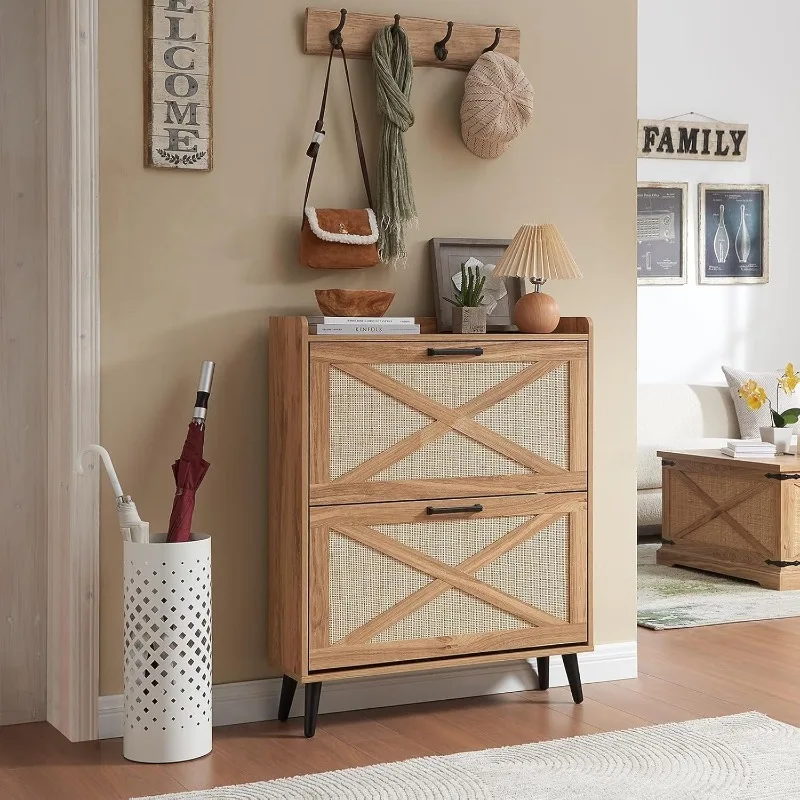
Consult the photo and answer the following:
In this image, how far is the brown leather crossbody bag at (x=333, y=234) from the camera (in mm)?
3279

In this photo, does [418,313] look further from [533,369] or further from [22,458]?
[22,458]

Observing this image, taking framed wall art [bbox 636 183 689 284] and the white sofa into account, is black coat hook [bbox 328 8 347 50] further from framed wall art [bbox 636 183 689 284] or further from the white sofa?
framed wall art [bbox 636 183 689 284]

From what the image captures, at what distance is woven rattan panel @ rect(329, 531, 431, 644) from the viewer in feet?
10.3

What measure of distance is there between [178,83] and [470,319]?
1.00 m

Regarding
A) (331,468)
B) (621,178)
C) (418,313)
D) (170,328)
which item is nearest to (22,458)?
(170,328)

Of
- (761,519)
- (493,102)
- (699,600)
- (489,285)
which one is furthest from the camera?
(761,519)

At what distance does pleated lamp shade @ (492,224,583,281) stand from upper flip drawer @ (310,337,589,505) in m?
0.20

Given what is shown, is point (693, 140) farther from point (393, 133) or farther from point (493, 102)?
point (393, 133)

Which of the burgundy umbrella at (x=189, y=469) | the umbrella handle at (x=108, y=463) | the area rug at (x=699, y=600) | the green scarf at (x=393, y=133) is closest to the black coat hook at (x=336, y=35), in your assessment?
the green scarf at (x=393, y=133)

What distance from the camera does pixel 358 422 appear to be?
10.3ft

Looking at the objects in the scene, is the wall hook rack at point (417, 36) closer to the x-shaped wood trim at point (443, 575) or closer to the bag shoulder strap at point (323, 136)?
the bag shoulder strap at point (323, 136)

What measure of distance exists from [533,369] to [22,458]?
4.66 feet

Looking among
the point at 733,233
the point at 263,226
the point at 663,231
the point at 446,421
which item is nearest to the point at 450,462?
the point at 446,421

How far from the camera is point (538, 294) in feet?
11.2
